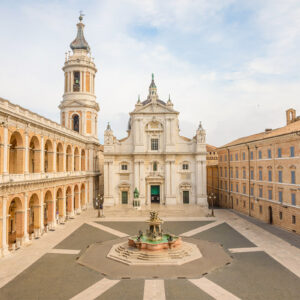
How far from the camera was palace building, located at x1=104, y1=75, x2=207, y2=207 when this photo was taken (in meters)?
48.3

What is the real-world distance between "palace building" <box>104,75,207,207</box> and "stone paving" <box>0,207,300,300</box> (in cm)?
1713

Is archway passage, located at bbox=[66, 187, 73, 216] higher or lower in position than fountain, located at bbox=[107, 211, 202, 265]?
higher

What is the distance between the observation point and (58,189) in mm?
35125

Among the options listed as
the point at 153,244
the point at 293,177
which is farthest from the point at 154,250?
the point at 293,177

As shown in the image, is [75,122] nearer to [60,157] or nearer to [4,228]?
[60,157]

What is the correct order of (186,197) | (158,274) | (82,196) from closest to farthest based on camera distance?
(158,274) < (82,196) < (186,197)

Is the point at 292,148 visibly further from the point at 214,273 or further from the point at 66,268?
the point at 66,268

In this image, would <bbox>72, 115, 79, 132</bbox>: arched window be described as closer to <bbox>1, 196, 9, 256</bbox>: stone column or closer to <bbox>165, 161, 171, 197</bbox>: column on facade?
<bbox>165, 161, 171, 197</bbox>: column on facade

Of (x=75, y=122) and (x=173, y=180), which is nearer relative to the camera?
(x=173, y=180)

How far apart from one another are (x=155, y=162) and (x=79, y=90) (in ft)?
61.4

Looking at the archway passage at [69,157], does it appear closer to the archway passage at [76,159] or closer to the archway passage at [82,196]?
the archway passage at [76,159]

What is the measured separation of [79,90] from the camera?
49.2 metres

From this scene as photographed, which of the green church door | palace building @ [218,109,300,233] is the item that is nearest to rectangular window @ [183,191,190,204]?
the green church door

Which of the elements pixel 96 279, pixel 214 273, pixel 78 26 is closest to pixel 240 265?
pixel 214 273
